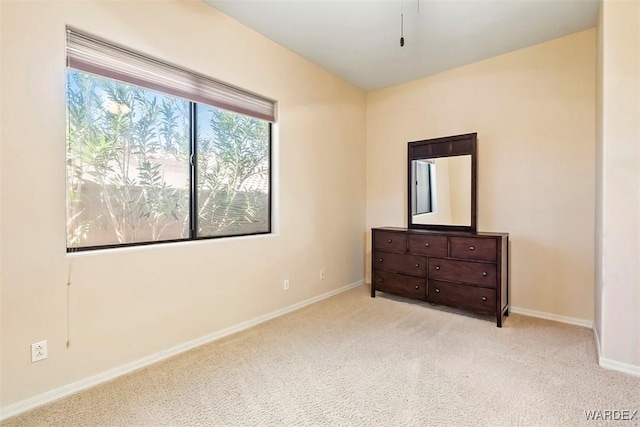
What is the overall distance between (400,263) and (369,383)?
5.94 feet

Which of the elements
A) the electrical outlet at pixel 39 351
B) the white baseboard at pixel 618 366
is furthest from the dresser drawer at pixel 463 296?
the electrical outlet at pixel 39 351

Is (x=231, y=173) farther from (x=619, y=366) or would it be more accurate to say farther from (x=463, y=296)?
(x=619, y=366)

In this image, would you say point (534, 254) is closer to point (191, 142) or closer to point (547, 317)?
point (547, 317)

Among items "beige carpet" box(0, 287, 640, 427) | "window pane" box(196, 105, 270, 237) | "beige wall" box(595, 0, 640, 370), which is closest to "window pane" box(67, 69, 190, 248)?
"window pane" box(196, 105, 270, 237)

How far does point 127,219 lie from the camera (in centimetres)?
229

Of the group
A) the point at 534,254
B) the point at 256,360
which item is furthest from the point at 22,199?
the point at 534,254

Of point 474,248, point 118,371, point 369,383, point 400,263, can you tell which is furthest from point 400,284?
point 118,371

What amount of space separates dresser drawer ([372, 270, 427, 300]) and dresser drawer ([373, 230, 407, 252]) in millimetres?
296

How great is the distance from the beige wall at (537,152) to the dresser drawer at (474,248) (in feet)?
1.73

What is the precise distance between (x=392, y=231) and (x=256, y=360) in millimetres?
2085

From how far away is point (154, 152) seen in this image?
2.42m

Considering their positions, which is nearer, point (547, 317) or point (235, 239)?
point (235, 239)

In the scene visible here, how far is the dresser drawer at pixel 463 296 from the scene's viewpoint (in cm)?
301

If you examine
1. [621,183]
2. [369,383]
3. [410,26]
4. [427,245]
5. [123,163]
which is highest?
[410,26]
